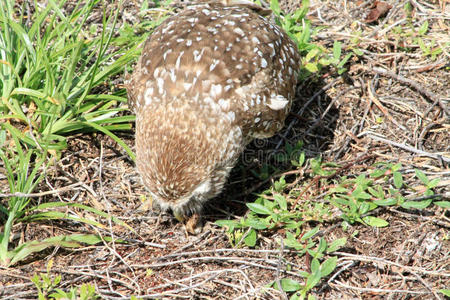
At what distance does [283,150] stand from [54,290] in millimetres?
2457

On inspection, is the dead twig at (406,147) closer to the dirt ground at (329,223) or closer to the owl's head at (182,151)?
the dirt ground at (329,223)

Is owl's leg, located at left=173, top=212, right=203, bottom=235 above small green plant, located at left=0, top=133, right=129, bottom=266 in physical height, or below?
below

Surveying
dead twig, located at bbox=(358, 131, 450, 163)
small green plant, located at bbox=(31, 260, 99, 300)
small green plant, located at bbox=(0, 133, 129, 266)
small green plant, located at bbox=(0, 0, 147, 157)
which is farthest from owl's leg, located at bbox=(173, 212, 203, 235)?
dead twig, located at bbox=(358, 131, 450, 163)

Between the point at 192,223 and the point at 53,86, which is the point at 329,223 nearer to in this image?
the point at 192,223

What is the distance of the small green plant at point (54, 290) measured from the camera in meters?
3.69

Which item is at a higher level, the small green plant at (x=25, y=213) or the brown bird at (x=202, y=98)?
the brown bird at (x=202, y=98)

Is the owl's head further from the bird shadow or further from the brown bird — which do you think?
the bird shadow

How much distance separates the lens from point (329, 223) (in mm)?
4453

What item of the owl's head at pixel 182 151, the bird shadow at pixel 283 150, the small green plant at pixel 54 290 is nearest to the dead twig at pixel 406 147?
the bird shadow at pixel 283 150

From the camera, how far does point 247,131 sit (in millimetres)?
4375

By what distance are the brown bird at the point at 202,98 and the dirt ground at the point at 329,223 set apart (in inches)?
19.1

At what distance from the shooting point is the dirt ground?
161 inches

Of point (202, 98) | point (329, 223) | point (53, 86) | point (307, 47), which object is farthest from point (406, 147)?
point (53, 86)

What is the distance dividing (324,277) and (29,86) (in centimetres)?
313
